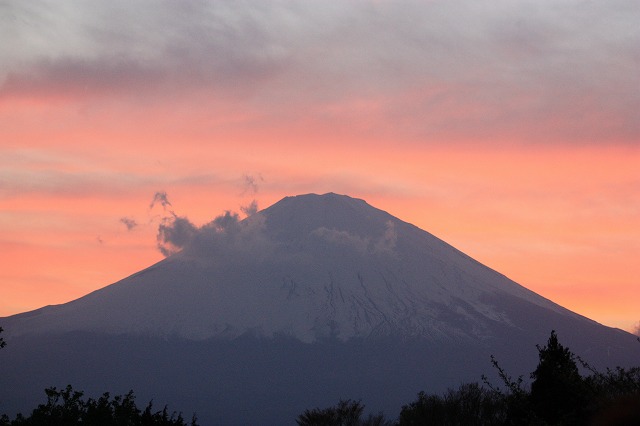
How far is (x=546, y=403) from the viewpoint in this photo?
3819cm

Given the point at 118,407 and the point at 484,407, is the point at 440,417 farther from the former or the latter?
the point at 118,407

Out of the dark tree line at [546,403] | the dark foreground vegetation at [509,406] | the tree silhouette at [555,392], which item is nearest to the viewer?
the dark tree line at [546,403]

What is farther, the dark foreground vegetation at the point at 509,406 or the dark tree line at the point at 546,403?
the dark foreground vegetation at the point at 509,406

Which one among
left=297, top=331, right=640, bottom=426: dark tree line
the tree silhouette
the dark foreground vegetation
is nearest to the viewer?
left=297, top=331, right=640, bottom=426: dark tree line

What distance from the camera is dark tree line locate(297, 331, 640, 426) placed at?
25.1 meters

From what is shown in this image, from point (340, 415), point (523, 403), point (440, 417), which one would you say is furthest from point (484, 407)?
→ point (523, 403)

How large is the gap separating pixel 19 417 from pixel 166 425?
3196 cm

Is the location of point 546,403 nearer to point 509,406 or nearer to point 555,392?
point 555,392

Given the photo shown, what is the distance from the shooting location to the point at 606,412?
2106 centimetres

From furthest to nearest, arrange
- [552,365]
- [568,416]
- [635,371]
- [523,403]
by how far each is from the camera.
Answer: [635,371], [552,365], [568,416], [523,403]

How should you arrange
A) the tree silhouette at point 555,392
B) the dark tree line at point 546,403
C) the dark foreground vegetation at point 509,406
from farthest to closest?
the tree silhouette at point 555,392 → the dark foreground vegetation at point 509,406 → the dark tree line at point 546,403

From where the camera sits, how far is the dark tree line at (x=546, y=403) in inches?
989

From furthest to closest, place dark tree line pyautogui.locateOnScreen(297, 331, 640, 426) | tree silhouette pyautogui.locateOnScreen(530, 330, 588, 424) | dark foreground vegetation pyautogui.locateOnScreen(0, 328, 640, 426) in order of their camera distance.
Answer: tree silhouette pyautogui.locateOnScreen(530, 330, 588, 424) < dark foreground vegetation pyautogui.locateOnScreen(0, 328, 640, 426) < dark tree line pyautogui.locateOnScreen(297, 331, 640, 426)

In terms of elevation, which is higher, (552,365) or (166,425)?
(552,365)
